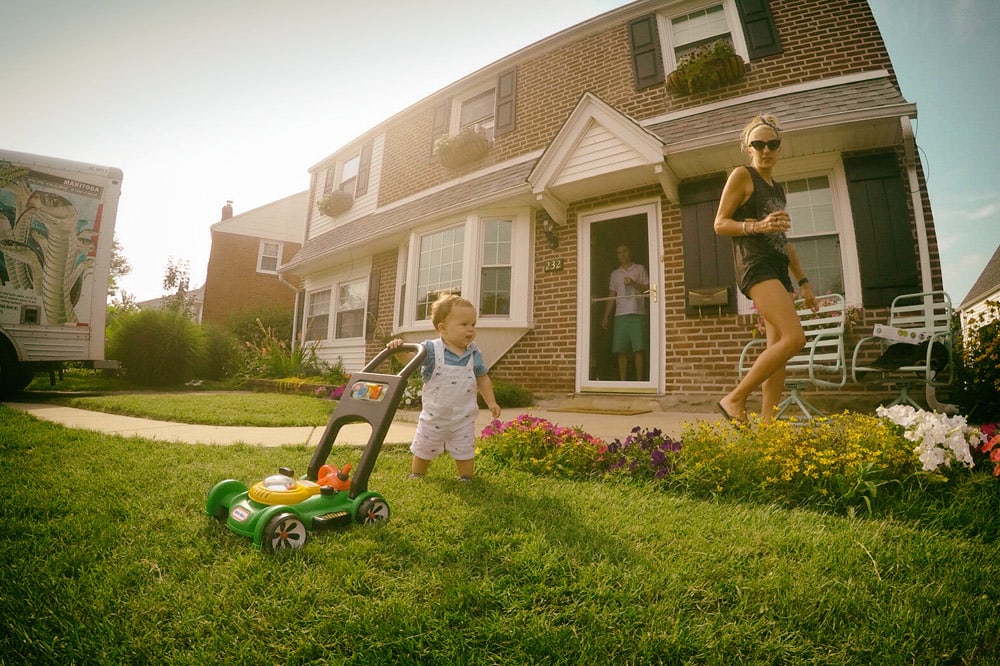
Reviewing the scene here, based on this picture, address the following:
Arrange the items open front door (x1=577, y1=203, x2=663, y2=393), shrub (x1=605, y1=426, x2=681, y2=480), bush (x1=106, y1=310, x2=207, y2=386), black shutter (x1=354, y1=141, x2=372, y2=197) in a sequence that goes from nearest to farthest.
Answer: shrub (x1=605, y1=426, x2=681, y2=480)
open front door (x1=577, y1=203, x2=663, y2=393)
bush (x1=106, y1=310, x2=207, y2=386)
black shutter (x1=354, y1=141, x2=372, y2=197)

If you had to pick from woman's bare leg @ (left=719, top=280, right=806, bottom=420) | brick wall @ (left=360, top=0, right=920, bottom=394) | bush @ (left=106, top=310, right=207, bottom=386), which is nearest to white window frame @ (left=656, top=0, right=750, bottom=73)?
brick wall @ (left=360, top=0, right=920, bottom=394)

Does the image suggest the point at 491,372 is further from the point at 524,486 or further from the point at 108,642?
the point at 108,642

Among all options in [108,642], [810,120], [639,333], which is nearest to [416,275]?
[639,333]

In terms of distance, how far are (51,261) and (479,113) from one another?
7.67m

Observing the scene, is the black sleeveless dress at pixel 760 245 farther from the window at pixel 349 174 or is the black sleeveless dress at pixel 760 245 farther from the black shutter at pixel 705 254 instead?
the window at pixel 349 174

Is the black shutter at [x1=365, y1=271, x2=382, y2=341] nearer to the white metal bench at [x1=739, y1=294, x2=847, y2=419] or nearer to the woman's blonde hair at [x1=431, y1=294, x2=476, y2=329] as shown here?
the woman's blonde hair at [x1=431, y1=294, x2=476, y2=329]

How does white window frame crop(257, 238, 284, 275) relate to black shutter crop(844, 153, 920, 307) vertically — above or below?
above

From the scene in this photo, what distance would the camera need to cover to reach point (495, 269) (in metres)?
7.38

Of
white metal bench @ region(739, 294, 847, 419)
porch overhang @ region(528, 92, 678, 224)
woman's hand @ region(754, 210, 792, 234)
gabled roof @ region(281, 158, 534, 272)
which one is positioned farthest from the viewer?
gabled roof @ region(281, 158, 534, 272)

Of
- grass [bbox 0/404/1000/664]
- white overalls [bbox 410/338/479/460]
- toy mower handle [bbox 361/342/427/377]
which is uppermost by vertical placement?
toy mower handle [bbox 361/342/427/377]

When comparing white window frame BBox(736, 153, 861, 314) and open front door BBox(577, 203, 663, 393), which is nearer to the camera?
white window frame BBox(736, 153, 861, 314)

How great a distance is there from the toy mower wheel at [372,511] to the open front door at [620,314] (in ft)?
15.8

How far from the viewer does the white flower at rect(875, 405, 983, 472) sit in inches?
87.6

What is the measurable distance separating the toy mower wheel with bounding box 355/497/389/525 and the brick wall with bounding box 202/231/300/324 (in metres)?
19.1
